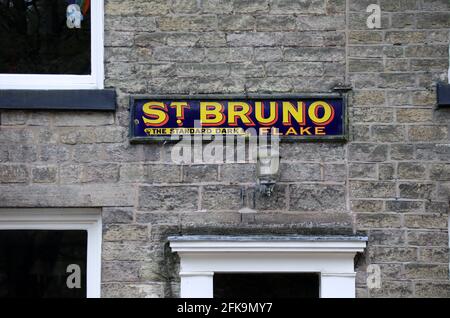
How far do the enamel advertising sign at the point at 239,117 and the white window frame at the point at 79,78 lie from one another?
1.22 ft

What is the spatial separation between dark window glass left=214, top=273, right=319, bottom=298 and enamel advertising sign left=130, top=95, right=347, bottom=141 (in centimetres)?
102

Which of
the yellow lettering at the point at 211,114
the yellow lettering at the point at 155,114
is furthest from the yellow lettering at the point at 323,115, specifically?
the yellow lettering at the point at 155,114

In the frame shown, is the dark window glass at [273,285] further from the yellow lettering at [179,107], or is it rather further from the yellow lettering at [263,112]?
the yellow lettering at [179,107]

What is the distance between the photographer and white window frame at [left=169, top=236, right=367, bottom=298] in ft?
22.9

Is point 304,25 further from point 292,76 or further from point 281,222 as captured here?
point 281,222

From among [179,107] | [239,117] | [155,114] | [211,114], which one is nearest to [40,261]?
[155,114]

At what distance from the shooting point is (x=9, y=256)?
726 cm

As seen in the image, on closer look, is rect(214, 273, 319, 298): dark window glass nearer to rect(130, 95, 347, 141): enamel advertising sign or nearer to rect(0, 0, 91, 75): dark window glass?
rect(130, 95, 347, 141): enamel advertising sign

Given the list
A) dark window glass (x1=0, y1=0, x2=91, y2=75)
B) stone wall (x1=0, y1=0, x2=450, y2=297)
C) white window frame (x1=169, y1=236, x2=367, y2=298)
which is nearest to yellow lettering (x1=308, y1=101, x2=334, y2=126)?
stone wall (x1=0, y1=0, x2=450, y2=297)

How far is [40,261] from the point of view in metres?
7.21

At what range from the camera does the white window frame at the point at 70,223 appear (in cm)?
725

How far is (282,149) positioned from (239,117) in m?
0.39

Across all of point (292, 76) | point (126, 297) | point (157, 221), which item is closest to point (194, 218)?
point (157, 221)

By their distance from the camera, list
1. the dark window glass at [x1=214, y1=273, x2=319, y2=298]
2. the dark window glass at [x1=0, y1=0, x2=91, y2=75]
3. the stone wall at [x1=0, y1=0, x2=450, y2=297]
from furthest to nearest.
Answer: the dark window glass at [x1=0, y1=0, x2=91, y2=75] < the dark window glass at [x1=214, y1=273, x2=319, y2=298] < the stone wall at [x1=0, y1=0, x2=450, y2=297]
